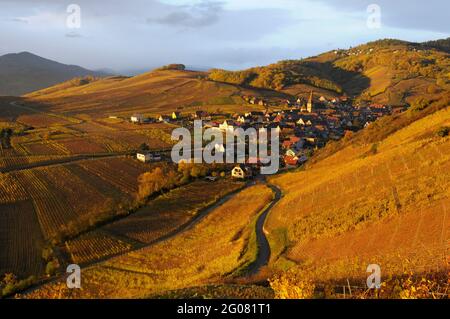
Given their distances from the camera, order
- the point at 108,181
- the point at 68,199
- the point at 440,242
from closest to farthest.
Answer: the point at 440,242
the point at 68,199
the point at 108,181

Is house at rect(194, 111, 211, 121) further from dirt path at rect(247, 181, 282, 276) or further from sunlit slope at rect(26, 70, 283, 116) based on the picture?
dirt path at rect(247, 181, 282, 276)

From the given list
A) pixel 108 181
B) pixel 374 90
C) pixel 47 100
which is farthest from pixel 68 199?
pixel 374 90

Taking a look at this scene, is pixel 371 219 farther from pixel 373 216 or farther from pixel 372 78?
pixel 372 78

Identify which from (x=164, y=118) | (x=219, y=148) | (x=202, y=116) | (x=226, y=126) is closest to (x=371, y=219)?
(x=219, y=148)

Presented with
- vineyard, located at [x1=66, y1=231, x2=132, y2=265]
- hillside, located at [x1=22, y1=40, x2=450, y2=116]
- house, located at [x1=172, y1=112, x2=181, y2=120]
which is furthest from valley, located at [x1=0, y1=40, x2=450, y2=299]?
hillside, located at [x1=22, y1=40, x2=450, y2=116]

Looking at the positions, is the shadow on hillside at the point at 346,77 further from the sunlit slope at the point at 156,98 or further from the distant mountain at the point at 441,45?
the distant mountain at the point at 441,45

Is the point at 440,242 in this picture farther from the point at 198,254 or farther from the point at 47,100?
the point at 47,100

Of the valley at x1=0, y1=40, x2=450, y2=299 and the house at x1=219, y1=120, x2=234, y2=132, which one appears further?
the house at x1=219, y1=120, x2=234, y2=132
